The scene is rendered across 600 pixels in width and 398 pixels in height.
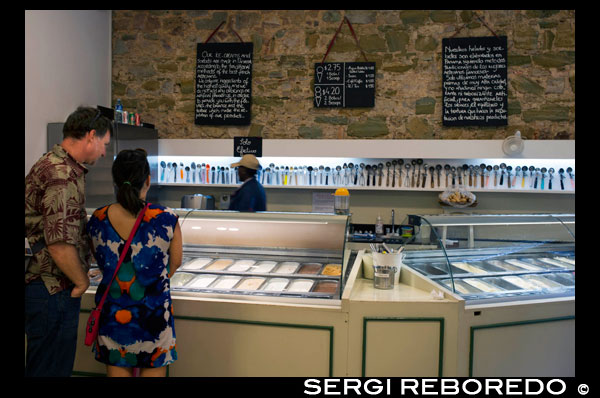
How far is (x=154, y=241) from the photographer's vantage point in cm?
191

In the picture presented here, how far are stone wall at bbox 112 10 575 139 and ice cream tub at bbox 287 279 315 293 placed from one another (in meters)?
3.28

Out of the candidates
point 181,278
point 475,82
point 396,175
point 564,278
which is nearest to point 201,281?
point 181,278

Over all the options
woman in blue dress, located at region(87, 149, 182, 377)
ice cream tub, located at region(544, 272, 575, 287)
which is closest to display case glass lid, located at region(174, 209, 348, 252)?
woman in blue dress, located at region(87, 149, 182, 377)

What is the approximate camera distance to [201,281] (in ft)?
8.50

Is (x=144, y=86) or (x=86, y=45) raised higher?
(x=86, y=45)

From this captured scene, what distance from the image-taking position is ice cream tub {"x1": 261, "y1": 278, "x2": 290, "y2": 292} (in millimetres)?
2479

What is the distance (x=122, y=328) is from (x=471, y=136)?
189 inches

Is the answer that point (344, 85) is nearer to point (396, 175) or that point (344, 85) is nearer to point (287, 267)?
point (396, 175)

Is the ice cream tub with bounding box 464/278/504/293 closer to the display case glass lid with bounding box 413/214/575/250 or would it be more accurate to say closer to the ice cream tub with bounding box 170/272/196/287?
the display case glass lid with bounding box 413/214/575/250

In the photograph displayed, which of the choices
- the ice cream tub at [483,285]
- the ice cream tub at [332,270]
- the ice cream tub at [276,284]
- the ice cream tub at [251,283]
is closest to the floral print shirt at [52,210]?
the ice cream tub at [251,283]

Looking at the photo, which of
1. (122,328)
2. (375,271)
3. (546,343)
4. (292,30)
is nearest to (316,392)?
(375,271)

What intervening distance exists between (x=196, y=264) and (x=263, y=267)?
1.47 feet

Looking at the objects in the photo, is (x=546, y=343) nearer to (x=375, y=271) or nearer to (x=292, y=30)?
(x=375, y=271)

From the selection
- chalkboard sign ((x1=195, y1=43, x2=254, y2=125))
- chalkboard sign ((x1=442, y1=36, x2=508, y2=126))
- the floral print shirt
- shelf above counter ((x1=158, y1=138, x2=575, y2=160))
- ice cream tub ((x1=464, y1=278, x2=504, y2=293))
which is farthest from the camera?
chalkboard sign ((x1=195, y1=43, x2=254, y2=125))
